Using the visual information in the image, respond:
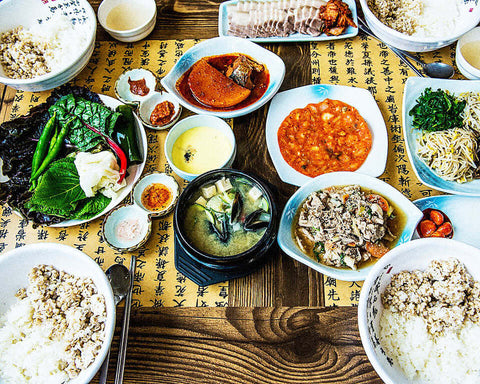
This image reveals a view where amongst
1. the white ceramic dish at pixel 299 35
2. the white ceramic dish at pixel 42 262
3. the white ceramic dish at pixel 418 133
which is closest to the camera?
the white ceramic dish at pixel 42 262

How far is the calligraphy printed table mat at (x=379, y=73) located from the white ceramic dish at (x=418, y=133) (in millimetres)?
146

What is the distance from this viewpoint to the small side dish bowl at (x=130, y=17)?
9.19 ft

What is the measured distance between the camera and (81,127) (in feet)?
8.05

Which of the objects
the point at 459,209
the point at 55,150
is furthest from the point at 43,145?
the point at 459,209

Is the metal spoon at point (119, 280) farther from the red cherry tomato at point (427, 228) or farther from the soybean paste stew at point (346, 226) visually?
the red cherry tomato at point (427, 228)

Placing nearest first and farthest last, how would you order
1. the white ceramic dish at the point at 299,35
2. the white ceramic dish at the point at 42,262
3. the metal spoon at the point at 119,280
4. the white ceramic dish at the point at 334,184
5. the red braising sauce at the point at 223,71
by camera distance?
the white ceramic dish at the point at 42,262 → the white ceramic dish at the point at 334,184 → the metal spoon at the point at 119,280 → the red braising sauce at the point at 223,71 → the white ceramic dish at the point at 299,35

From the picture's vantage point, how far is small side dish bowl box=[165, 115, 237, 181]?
2414 millimetres

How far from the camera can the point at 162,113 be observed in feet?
8.49

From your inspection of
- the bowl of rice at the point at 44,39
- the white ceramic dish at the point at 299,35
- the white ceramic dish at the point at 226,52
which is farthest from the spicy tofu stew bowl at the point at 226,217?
the bowl of rice at the point at 44,39

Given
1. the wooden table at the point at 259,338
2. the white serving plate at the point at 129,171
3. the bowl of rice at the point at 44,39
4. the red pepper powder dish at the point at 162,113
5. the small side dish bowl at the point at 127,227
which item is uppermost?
the bowl of rice at the point at 44,39

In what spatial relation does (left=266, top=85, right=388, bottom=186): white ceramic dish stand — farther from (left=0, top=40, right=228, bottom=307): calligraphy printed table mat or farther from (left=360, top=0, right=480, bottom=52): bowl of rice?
(left=0, top=40, right=228, bottom=307): calligraphy printed table mat

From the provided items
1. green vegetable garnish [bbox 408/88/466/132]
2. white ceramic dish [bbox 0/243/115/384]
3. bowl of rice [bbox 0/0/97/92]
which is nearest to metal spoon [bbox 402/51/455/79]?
green vegetable garnish [bbox 408/88/466/132]

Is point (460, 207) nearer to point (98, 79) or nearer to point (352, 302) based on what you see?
point (352, 302)

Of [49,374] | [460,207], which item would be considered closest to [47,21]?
[49,374]
